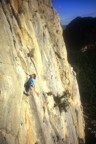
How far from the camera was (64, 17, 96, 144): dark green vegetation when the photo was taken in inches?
1602

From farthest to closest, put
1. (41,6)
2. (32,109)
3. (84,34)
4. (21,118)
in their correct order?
(84,34) < (41,6) < (32,109) < (21,118)

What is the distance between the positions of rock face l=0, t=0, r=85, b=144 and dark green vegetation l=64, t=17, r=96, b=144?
37.0 ft

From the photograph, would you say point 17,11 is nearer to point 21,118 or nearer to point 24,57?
point 24,57

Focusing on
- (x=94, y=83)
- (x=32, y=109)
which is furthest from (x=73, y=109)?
(x=94, y=83)

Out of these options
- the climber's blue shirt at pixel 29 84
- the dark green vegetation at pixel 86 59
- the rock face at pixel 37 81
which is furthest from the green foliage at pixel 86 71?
the climber's blue shirt at pixel 29 84

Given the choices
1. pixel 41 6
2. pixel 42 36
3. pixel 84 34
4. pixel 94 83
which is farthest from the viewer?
pixel 84 34

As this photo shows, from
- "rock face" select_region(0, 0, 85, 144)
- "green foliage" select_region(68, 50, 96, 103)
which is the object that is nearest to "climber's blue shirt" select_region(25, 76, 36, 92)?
"rock face" select_region(0, 0, 85, 144)

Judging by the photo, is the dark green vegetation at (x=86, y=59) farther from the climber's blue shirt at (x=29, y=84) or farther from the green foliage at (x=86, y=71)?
the climber's blue shirt at (x=29, y=84)

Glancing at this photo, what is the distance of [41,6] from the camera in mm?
23875

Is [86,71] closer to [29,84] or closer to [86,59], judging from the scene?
[86,59]

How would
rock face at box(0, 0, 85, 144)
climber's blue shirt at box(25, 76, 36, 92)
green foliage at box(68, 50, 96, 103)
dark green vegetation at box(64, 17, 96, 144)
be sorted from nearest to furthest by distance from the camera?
rock face at box(0, 0, 85, 144) < climber's blue shirt at box(25, 76, 36, 92) < dark green vegetation at box(64, 17, 96, 144) < green foliage at box(68, 50, 96, 103)

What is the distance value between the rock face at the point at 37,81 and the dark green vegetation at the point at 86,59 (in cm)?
1128

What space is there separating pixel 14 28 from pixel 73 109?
1383 cm

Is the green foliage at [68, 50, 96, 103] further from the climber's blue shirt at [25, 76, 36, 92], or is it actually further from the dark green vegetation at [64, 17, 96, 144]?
the climber's blue shirt at [25, 76, 36, 92]
